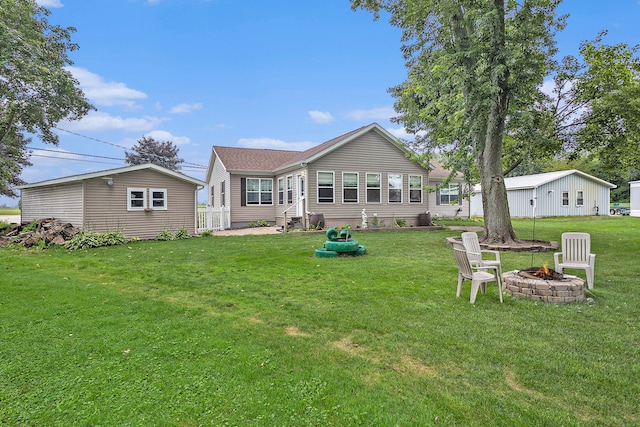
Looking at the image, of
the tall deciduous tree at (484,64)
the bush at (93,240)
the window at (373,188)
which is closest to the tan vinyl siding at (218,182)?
the bush at (93,240)

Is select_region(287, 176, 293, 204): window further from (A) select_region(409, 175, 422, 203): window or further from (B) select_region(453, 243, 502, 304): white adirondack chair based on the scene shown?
(B) select_region(453, 243, 502, 304): white adirondack chair

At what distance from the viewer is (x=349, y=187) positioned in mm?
17859

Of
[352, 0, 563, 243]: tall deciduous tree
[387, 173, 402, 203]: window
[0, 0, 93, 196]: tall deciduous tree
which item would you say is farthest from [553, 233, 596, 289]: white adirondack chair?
[0, 0, 93, 196]: tall deciduous tree

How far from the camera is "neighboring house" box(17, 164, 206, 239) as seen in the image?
12844 mm

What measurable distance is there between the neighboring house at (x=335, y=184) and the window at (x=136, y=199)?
18.8ft

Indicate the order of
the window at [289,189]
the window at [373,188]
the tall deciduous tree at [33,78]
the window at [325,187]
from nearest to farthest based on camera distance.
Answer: the tall deciduous tree at [33,78]
the window at [325,187]
the window at [373,188]
the window at [289,189]

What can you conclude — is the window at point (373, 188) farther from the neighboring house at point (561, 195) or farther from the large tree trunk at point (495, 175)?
the neighboring house at point (561, 195)

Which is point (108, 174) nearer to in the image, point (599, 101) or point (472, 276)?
point (472, 276)

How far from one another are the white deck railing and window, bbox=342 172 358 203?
6.62 m

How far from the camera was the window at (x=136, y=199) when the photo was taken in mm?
13586

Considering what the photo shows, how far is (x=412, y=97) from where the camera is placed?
13500 mm

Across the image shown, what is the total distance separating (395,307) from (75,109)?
2069cm

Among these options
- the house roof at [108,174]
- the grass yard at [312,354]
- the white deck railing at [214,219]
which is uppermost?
the house roof at [108,174]

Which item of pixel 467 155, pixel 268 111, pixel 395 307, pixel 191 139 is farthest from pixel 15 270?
pixel 191 139
